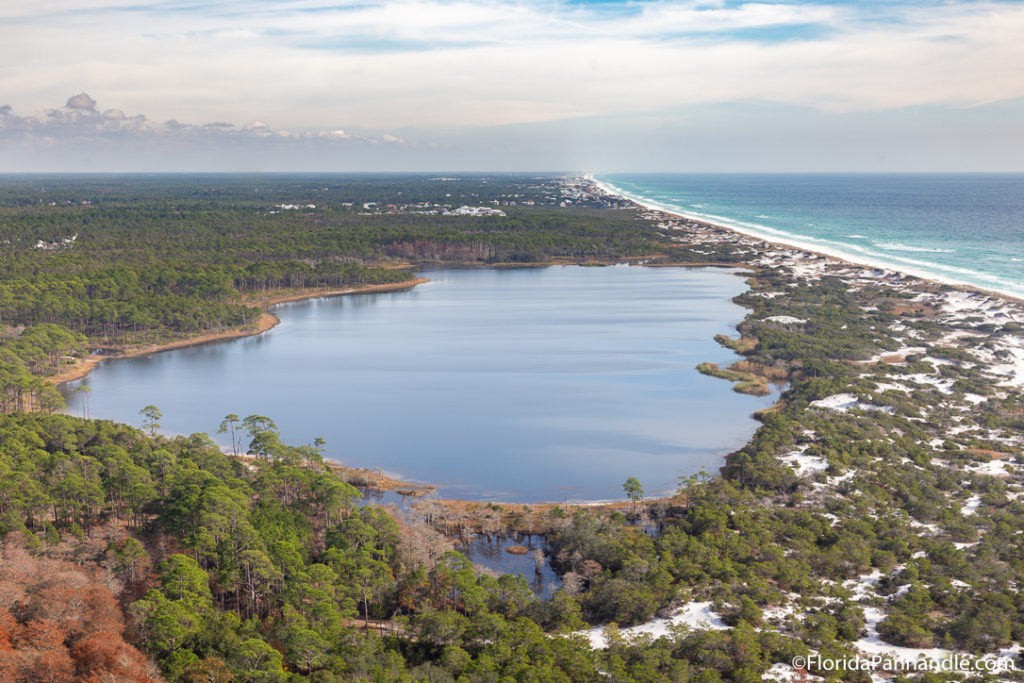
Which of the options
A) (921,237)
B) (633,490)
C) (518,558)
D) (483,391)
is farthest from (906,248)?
(518,558)

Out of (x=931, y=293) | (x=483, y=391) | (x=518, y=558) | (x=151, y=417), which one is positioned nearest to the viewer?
(x=518, y=558)

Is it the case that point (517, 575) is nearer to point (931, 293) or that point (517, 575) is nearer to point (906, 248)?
point (931, 293)

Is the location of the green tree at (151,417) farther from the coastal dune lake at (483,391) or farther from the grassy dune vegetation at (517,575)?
the grassy dune vegetation at (517,575)

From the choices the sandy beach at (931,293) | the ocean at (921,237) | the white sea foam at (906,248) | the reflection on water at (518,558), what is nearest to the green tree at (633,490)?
the reflection on water at (518,558)

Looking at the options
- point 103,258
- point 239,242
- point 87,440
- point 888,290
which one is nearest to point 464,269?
point 239,242

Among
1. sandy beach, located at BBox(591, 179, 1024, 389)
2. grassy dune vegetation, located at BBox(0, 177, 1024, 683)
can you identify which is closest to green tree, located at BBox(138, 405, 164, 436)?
grassy dune vegetation, located at BBox(0, 177, 1024, 683)

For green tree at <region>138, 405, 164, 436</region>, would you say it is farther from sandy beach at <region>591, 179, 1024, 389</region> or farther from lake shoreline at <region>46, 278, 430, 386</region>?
sandy beach at <region>591, 179, 1024, 389</region>
